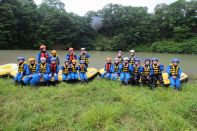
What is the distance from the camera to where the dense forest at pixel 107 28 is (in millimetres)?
28172

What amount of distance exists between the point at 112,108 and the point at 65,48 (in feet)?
88.9

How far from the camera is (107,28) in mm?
37500

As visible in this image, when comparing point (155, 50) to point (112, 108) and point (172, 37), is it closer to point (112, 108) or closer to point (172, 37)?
point (172, 37)

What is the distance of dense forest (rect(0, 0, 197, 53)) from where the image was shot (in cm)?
2817

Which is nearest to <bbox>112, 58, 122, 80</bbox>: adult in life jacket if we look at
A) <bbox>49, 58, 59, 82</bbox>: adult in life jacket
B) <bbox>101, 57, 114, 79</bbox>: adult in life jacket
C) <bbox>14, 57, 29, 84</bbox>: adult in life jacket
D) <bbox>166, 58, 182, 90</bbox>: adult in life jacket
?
<bbox>101, 57, 114, 79</bbox>: adult in life jacket

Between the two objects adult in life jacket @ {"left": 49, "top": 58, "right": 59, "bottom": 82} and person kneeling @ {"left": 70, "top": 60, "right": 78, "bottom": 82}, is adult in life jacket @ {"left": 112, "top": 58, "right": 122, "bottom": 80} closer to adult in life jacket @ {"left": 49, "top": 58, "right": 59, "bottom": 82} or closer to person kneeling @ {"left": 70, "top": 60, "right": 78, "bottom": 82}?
person kneeling @ {"left": 70, "top": 60, "right": 78, "bottom": 82}

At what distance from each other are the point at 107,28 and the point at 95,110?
33.4m

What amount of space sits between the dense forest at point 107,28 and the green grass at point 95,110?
21808 millimetres

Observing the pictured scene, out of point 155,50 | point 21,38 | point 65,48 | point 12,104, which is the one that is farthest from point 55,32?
point 12,104

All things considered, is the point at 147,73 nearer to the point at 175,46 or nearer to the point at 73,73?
the point at 73,73

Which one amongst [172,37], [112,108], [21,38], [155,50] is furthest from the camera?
[172,37]

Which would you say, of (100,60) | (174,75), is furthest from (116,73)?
(100,60)

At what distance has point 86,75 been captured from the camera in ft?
26.2

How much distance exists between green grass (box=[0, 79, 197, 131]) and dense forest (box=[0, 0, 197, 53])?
2181 cm
